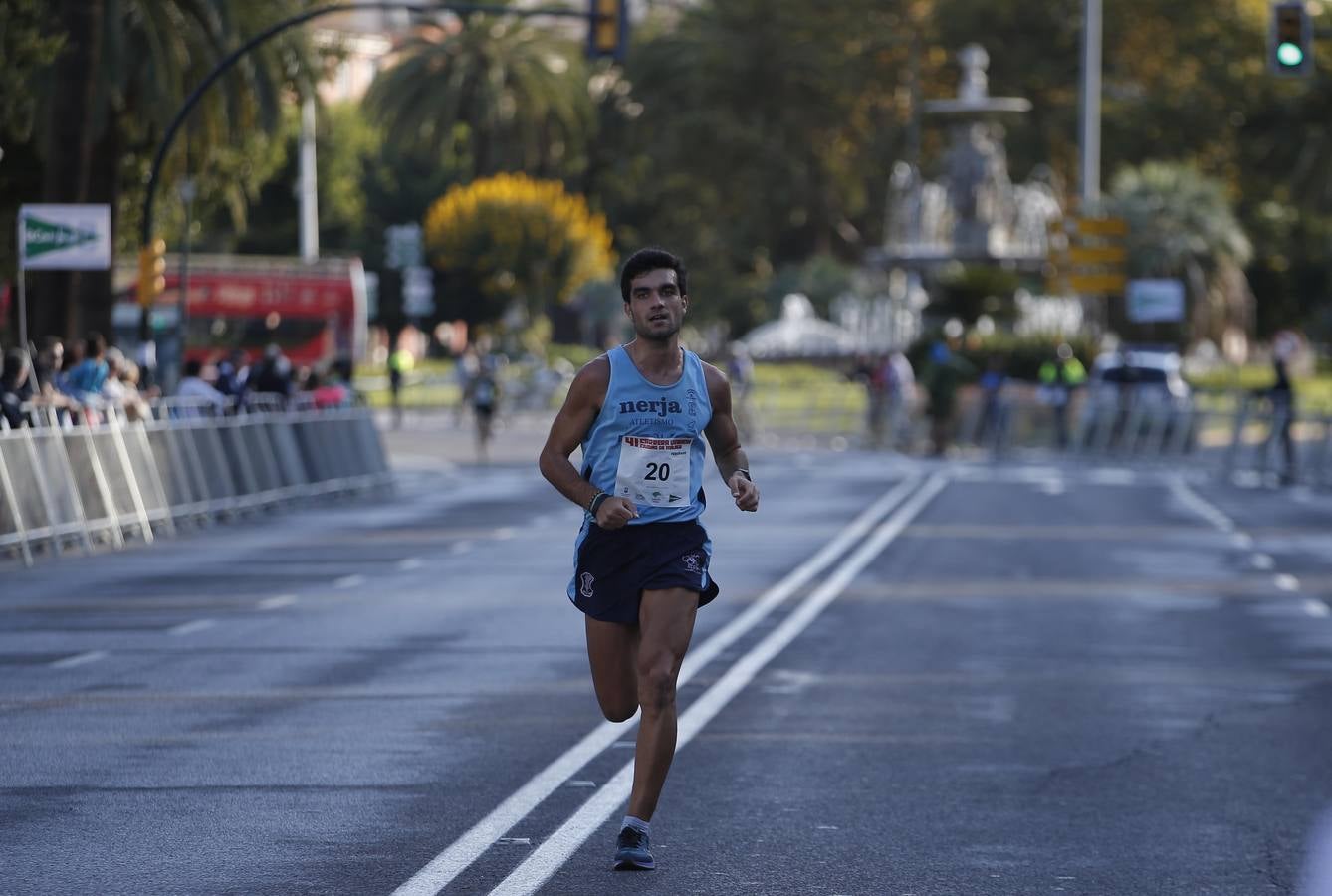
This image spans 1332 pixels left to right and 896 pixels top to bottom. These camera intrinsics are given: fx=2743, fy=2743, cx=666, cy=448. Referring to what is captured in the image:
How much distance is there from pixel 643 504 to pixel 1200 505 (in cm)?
2451

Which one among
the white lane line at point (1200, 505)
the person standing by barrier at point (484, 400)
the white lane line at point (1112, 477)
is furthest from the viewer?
the person standing by barrier at point (484, 400)

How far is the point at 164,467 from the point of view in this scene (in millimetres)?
25312

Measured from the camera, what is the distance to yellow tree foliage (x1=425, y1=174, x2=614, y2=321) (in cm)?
8212

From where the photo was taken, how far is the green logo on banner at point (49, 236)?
87.6 feet

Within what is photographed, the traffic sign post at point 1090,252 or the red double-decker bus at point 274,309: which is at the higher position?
the traffic sign post at point 1090,252

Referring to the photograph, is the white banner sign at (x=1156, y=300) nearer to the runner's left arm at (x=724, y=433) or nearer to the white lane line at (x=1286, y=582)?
the white lane line at (x=1286, y=582)

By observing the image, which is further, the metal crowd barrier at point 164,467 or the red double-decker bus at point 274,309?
the red double-decker bus at point 274,309

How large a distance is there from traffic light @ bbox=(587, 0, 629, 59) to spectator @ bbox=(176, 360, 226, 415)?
245 inches

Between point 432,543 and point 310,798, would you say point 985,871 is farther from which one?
point 432,543

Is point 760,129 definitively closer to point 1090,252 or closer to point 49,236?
point 1090,252

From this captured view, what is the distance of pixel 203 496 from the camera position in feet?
86.8

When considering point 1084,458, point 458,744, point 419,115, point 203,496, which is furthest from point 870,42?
point 458,744

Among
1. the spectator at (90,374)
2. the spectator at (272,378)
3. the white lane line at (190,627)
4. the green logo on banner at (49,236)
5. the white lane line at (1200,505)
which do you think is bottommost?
the white lane line at (1200,505)

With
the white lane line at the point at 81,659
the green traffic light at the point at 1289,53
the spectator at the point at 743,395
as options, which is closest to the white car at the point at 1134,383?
the spectator at the point at 743,395
